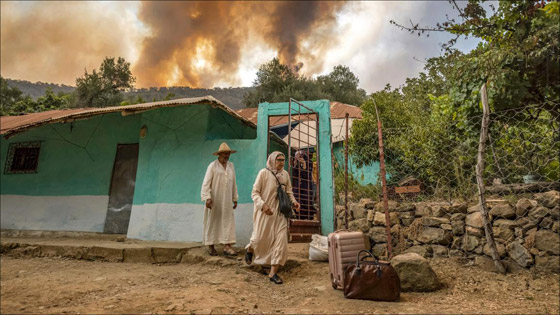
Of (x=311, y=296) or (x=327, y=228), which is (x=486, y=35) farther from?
(x=311, y=296)

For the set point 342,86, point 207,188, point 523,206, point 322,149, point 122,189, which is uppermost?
point 342,86

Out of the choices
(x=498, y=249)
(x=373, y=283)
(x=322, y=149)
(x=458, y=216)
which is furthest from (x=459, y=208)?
(x=322, y=149)

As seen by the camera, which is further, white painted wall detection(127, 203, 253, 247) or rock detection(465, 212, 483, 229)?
white painted wall detection(127, 203, 253, 247)

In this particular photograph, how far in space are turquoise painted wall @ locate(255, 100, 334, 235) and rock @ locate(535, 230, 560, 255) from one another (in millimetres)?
3030

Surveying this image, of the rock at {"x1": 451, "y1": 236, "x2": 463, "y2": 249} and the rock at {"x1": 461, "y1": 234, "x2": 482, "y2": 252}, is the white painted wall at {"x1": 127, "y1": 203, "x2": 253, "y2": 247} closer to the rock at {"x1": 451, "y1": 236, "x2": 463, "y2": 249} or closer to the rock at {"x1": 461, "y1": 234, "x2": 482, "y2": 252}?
the rock at {"x1": 451, "y1": 236, "x2": 463, "y2": 249}

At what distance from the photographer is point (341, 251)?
12.4ft

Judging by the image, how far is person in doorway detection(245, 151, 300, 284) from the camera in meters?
4.26

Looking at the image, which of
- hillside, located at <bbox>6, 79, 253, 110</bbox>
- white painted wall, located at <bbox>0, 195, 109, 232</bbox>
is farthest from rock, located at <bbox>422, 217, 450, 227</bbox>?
hillside, located at <bbox>6, 79, 253, 110</bbox>

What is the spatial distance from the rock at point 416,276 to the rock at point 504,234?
1.20 m

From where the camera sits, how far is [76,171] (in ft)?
24.7

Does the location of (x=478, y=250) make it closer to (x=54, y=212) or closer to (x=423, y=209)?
(x=423, y=209)

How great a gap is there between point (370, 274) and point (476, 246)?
2.03 m

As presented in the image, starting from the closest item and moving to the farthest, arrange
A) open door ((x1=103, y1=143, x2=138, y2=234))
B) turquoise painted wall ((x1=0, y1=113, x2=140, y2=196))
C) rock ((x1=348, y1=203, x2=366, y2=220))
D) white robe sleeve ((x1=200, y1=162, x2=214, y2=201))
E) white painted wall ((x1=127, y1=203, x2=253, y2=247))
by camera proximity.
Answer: white robe sleeve ((x1=200, y1=162, x2=214, y2=201)) → rock ((x1=348, y1=203, x2=366, y2=220)) → white painted wall ((x1=127, y1=203, x2=253, y2=247)) → open door ((x1=103, y1=143, x2=138, y2=234)) → turquoise painted wall ((x1=0, y1=113, x2=140, y2=196))

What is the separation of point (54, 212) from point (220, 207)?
15.6ft
